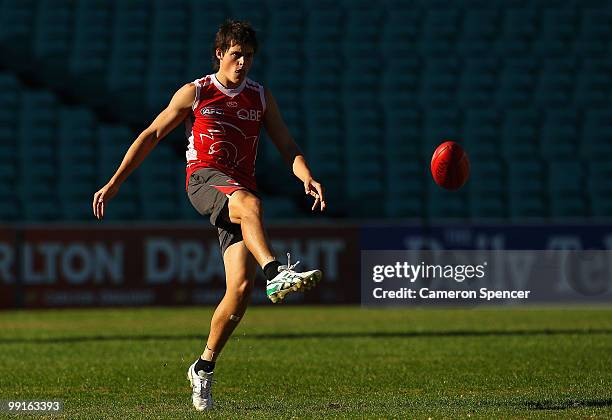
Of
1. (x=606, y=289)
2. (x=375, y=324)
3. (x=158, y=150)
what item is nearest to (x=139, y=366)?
(x=375, y=324)

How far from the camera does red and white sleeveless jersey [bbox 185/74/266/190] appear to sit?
723 centimetres

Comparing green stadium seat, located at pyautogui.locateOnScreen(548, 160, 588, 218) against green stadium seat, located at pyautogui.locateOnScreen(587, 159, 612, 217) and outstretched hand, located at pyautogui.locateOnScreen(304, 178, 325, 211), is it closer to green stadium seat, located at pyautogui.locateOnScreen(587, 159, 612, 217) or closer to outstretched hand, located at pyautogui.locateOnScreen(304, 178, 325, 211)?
green stadium seat, located at pyautogui.locateOnScreen(587, 159, 612, 217)

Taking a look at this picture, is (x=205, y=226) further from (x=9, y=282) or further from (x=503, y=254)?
(x=503, y=254)

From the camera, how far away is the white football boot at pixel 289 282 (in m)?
6.18

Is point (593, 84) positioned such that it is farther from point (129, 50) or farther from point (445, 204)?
point (129, 50)

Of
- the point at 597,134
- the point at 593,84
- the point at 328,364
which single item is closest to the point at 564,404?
the point at 328,364

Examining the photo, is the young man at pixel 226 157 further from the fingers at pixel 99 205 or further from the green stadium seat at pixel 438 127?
the green stadium seat at pixel 438 127

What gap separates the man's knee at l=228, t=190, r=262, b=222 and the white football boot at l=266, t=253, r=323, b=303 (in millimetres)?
509

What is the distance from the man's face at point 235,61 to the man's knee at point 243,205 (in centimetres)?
72

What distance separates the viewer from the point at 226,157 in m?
7.25

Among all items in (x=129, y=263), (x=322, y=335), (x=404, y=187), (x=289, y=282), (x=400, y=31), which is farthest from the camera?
(x=400, y=31)

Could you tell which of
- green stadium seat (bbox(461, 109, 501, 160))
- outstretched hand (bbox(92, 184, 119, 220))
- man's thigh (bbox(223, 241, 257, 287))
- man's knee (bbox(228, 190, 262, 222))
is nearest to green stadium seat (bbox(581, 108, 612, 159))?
green stadium seat (bbox(461, 109, 501, 160))

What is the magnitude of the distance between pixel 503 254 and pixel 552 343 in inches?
223
